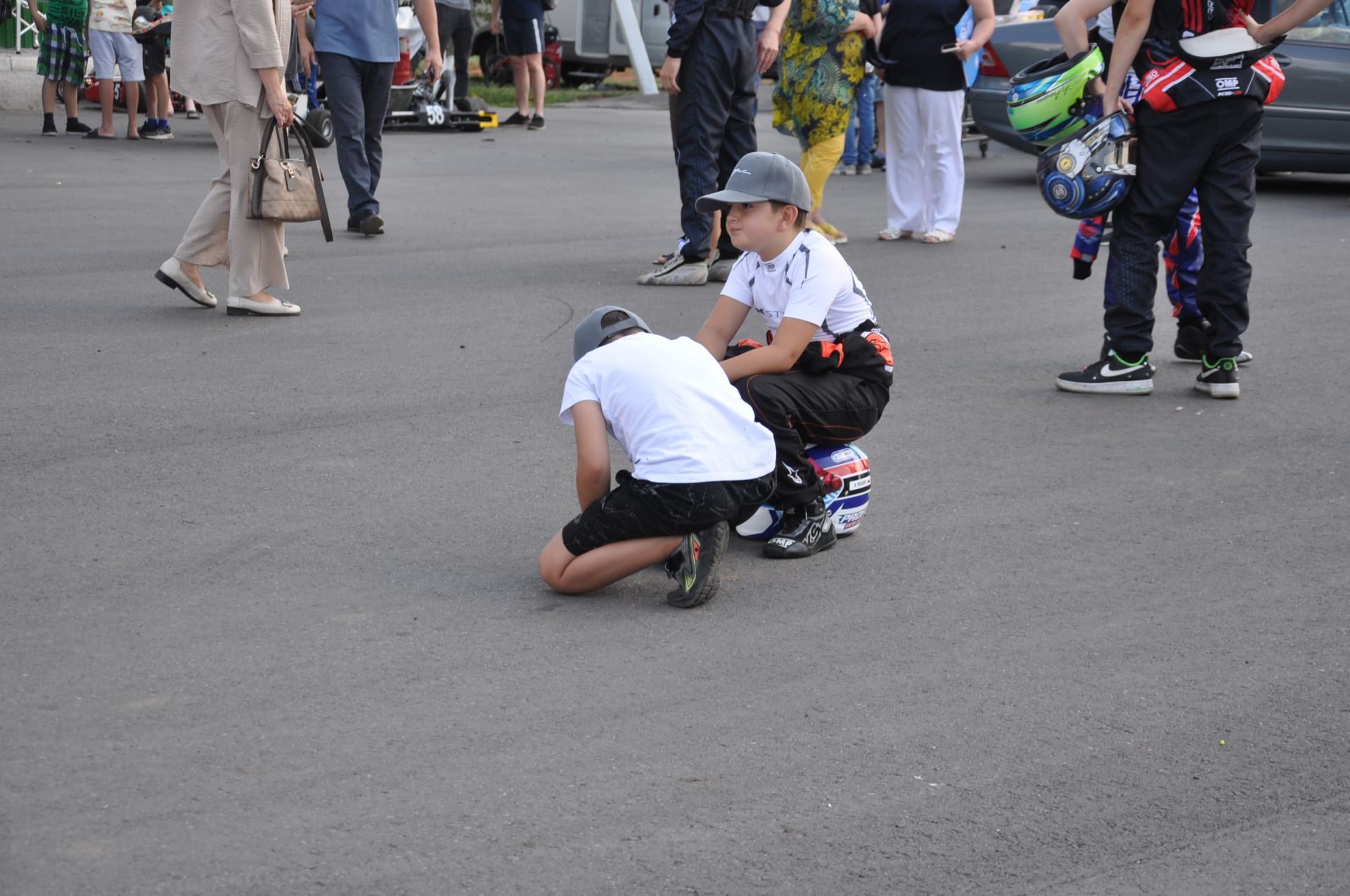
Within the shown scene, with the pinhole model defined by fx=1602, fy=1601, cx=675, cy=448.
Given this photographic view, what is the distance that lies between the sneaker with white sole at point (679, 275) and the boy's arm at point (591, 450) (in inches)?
187

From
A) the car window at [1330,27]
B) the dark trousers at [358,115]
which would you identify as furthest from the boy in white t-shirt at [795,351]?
the car window at [1330,27]

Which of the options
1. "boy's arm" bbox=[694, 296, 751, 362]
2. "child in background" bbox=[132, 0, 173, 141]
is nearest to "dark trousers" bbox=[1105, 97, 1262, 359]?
"boy's arm" bbox=[694, 296, 751, 362]

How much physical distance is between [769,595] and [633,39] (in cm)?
2009

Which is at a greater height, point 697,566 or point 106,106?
point 106,106

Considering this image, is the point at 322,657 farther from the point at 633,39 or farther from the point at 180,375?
the point at 633,39

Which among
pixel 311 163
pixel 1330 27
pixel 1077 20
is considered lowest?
pixel 311 163

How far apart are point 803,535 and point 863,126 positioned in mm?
10691

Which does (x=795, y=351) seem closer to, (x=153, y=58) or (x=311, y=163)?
(x=311, y=163)

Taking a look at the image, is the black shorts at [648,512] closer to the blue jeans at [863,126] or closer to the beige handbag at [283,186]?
the beige handbag at [283,186]

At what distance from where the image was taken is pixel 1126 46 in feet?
20.5

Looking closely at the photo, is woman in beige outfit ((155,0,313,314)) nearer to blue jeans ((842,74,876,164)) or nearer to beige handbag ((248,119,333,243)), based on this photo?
beige handbag ((248,119,333,243))

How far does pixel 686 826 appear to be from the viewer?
9.95 feet

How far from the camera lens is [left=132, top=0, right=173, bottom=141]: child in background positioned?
14.9 meters

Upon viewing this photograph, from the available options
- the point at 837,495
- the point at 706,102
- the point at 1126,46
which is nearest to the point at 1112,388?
the point at 1126,46
